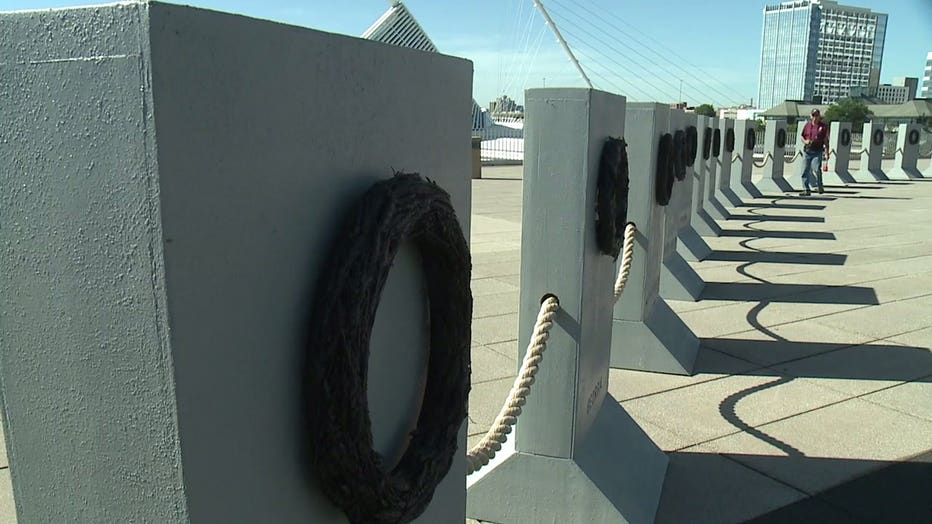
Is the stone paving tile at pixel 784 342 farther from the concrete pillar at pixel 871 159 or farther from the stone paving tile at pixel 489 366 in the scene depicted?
the concrete pillar at pixel 871 159

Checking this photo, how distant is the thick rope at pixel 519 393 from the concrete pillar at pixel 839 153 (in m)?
20.1

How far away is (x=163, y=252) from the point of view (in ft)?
3.92

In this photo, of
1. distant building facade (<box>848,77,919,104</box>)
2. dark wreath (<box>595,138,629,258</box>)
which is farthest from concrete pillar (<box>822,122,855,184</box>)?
distant building facade (<box>848,77,919,104</box>)

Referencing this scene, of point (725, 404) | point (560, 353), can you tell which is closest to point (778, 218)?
point (725, 404)

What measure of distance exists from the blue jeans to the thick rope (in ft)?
54.4

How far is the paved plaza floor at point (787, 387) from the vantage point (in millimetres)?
3744

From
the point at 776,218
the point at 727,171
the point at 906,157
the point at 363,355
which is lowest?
the point at 776,218

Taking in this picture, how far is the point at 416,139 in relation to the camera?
196cm

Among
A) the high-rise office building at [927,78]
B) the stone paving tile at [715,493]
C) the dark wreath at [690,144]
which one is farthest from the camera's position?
the high-rise office building at [927,78]

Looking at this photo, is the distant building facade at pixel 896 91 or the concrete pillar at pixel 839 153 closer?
the concrete pillar at pixel 839 153

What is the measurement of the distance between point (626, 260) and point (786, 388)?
4.54 ft

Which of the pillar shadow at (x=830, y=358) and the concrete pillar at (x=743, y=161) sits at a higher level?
the concrete pillar at (x=743, y=161)

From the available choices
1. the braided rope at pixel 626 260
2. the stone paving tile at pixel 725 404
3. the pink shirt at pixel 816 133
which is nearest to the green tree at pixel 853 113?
the pink shirt at pixel 816 133

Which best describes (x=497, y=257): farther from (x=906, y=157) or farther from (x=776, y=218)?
(x=906, y=157)
